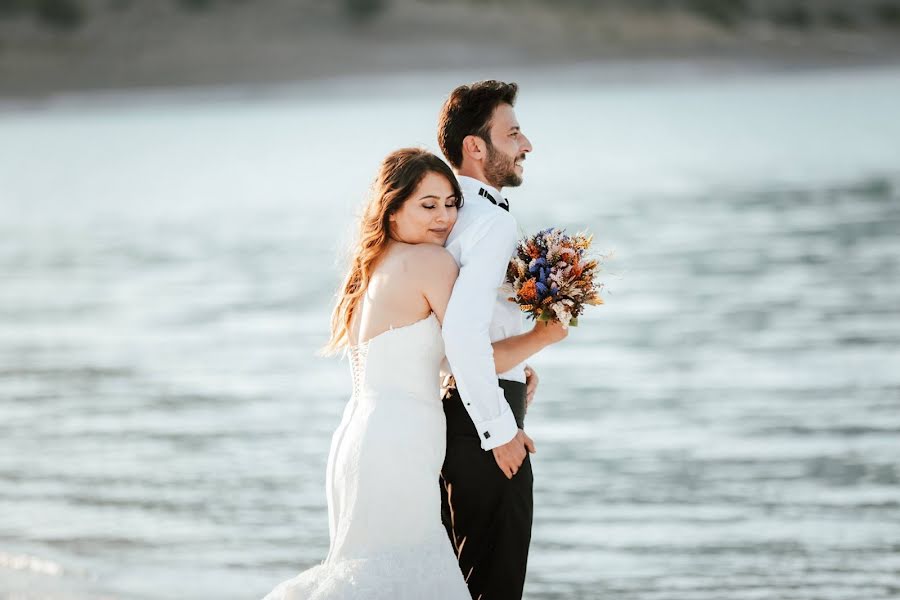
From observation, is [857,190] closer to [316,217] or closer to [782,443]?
[316,217]

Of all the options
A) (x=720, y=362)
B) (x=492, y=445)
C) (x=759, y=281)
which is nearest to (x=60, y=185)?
(x=759, y=281)

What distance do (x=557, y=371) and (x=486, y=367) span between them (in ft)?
22.0

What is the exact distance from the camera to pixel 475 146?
4582 mm

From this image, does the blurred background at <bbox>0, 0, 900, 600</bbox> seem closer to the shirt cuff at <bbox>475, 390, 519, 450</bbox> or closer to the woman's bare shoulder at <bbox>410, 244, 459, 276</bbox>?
the woman's bare shoulder at <bbox>410, 244, 459, 276</bbox>

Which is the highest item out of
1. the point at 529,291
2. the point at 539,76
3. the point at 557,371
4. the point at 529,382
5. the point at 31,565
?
the point at 539,76

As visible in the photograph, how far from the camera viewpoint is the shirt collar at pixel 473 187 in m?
4.59

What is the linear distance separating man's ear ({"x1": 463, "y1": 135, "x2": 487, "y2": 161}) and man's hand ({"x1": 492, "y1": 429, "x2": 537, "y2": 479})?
0.80m

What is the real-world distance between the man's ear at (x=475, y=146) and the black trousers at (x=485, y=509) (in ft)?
2.16

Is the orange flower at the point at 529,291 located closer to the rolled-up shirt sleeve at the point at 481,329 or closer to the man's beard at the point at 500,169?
the rolled-up shirt sleeve at the point at 481,329

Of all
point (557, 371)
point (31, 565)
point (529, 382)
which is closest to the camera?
point (529, 382)

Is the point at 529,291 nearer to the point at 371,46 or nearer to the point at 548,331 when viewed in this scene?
the point at 548,331

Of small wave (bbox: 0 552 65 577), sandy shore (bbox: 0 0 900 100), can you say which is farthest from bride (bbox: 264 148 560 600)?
sandy shore (bbox: 0 0 900 100)

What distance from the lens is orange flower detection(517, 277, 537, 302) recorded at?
4438mm

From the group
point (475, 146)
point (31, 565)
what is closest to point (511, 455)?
point (475, 146)
